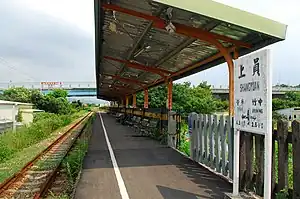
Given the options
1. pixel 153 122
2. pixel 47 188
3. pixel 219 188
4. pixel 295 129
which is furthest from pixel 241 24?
pixel 153 122

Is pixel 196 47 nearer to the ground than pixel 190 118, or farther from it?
farther from it

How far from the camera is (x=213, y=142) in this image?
783 centimetres

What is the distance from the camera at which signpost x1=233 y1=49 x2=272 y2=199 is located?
178 inches

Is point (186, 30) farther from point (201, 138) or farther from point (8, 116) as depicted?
point (8, 116)

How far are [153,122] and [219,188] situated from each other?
10.7m

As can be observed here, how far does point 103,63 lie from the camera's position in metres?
17.9

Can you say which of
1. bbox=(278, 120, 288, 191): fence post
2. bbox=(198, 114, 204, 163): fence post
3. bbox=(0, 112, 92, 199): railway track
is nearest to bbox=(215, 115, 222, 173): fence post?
bbox=(198, 114, 204, 163): fence post

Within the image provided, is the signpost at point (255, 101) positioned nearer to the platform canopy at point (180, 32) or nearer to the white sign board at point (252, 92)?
the white sign board at point (252, 92)

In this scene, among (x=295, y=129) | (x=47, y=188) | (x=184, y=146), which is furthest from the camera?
(x=184, y=146)

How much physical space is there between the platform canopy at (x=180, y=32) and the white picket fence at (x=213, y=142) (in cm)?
185

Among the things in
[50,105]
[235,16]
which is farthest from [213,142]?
[50,105]

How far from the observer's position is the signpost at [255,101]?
4.52m

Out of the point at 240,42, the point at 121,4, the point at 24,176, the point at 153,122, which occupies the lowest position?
the point at 24,176

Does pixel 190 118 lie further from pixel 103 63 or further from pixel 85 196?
pixel 103 63
